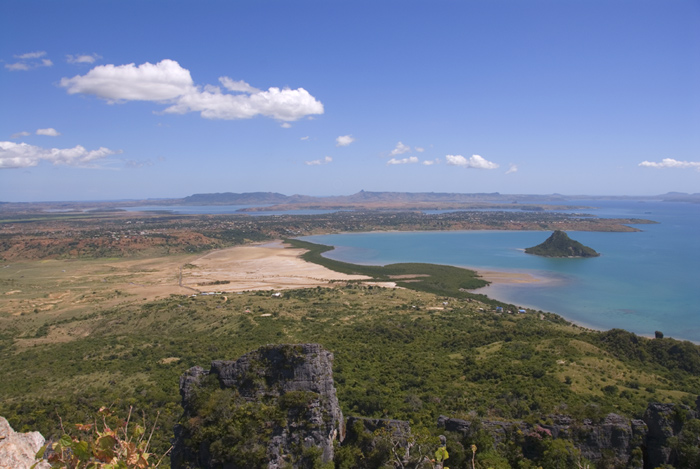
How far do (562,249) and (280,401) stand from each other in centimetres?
10064

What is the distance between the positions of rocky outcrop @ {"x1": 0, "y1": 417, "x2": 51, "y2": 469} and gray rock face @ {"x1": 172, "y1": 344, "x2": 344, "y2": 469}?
4.56 meters

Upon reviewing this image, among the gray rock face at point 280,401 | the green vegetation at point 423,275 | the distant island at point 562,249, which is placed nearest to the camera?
the gray rock face at point 280,401

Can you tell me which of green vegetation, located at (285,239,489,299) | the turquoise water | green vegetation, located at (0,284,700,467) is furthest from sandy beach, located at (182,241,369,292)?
green vegetation, located at (0,284,700,467)

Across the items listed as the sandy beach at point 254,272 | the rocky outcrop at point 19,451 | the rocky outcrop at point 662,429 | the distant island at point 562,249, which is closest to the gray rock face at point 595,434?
the rocky outcrop at point 662,429

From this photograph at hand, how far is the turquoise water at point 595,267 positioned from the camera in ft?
172

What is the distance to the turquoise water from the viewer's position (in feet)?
172

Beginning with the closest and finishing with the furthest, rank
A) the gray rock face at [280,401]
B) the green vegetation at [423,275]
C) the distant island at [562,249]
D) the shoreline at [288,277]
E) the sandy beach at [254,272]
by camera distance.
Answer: the gray rock face at [280,401]
the green vegetation at [423,275]
the shoreline at [288,277]
the sandy beach at [254,272]
the distant island at [562,249]

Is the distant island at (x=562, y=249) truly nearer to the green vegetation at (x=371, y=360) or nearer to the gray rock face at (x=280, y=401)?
the green vegetation at (x=371, y=360)

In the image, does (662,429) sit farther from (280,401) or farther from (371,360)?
(371,360)

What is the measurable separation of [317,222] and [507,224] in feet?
275

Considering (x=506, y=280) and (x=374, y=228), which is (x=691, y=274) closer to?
(x=506, y=280)

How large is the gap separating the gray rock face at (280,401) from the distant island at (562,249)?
3801 inches

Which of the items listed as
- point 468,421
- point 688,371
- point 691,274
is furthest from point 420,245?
point 468,421

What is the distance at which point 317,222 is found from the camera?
7308 inches
